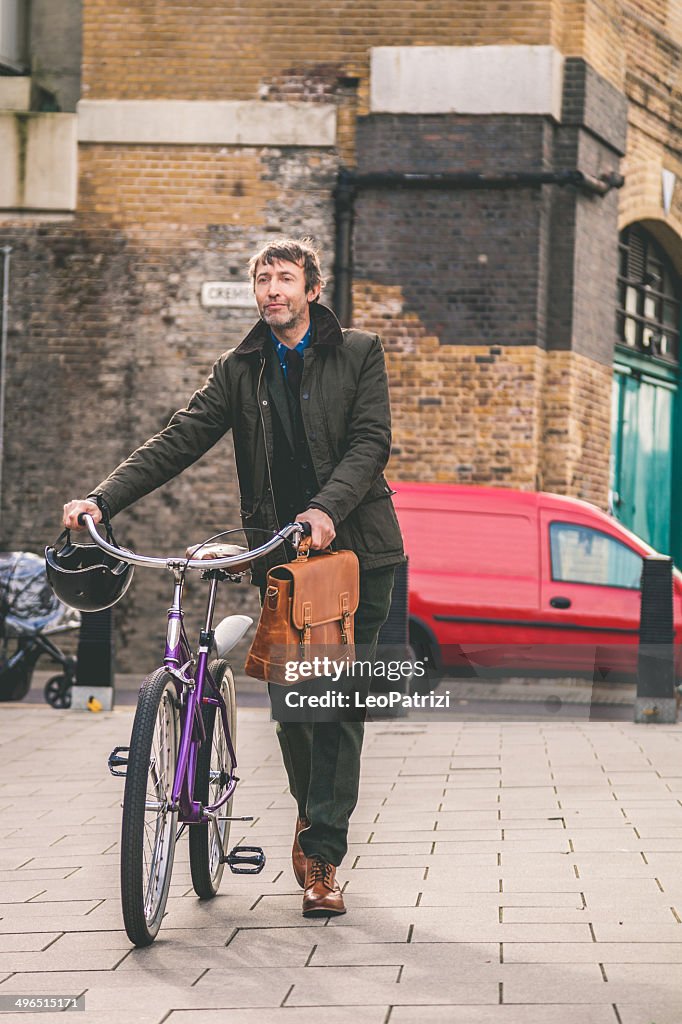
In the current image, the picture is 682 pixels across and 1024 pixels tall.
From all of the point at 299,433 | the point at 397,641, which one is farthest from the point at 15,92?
the point at 299,433

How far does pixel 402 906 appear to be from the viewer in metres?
4.86

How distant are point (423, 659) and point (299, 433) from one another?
295 inches

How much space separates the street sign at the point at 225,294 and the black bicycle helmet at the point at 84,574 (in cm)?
1017

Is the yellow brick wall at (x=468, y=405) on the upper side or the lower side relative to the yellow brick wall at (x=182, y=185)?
lower

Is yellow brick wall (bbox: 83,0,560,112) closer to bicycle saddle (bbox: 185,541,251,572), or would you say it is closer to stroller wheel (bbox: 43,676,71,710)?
stroller wheel (bbox: 43,676,71,710)

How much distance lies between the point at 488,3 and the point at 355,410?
34.6 ft

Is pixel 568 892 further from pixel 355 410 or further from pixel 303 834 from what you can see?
pixel 355 410

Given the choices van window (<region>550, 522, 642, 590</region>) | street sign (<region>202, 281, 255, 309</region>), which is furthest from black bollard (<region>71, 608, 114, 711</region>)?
street sign (<region>202, 281, 255, 309</region>)

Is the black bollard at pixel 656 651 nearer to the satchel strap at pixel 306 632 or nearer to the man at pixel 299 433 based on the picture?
the man at pixel 299 433

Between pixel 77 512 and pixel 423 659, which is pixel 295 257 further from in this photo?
pixel 423 659

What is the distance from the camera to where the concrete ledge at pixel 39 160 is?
14.9 m

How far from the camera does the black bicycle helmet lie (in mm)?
4684

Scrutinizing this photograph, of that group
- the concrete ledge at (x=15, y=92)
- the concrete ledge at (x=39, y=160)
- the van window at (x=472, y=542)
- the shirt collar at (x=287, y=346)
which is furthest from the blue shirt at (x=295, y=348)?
the concrete ledge at (x=15, y=92)

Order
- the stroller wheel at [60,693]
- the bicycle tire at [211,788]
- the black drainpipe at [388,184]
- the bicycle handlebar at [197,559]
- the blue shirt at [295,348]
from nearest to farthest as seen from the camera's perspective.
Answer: the bicycle handlebar at [197,559] < the bicycle tire at [211,788] < the blue shirt at [295,348] < the stroller wheel at [60,693] < the black drainpipe at [388,184]
